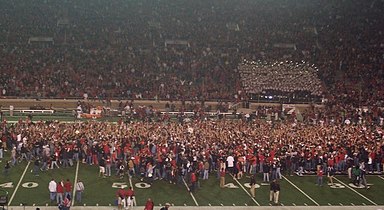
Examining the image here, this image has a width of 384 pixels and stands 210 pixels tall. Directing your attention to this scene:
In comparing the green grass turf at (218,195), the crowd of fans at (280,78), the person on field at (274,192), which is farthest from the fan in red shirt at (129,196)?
the crowd of fans at (280,78)

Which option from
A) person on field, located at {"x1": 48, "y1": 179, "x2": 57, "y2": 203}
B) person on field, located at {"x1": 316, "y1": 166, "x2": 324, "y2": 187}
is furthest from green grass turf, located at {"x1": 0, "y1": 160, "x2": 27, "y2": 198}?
person on field, located at {"x1": 316, "y1": 166, "x2": 324, "y2": 187}

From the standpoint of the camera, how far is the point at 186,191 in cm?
2067

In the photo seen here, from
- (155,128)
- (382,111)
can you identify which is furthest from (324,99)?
(155,128)

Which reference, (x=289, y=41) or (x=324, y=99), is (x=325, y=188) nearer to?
(x=324, y=99)

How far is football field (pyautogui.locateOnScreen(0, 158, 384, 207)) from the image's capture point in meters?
19.3

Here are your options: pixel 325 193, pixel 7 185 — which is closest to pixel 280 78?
pixel 325 193

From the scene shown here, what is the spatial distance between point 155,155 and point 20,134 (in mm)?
6242

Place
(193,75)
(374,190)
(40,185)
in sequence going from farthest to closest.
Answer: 1. (193,75)
2. (374,190)
3. (40,185)

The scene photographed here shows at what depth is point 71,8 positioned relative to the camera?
5241cm

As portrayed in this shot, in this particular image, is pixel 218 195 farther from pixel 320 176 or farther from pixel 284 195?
pixel 320 176

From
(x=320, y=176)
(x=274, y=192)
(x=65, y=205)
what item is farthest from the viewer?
(x=320, y=176)

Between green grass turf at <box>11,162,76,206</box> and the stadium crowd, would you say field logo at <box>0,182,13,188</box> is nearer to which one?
green grass turf at <box>11,162,76,206</box>

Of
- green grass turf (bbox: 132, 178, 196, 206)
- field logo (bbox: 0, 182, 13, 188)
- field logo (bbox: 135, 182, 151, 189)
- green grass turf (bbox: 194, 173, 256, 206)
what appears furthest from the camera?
field logo (bbox: 135, 182, 151, 189)

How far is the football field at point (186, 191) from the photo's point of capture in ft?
63.3
